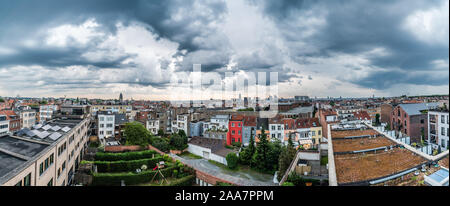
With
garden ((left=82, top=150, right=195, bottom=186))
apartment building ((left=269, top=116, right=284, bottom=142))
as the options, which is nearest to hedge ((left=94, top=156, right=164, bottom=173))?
garden ((left=82, top=150, right=195, bottom=186))

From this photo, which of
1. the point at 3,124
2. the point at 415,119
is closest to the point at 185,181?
the point at 415,119

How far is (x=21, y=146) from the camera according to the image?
6000 mm

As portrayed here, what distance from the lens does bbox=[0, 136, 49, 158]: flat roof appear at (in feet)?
18.1

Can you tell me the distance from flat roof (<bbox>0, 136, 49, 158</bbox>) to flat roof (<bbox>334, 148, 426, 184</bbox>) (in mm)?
7721

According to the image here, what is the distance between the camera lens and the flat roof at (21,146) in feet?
18.1

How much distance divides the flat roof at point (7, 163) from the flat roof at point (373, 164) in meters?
6.65

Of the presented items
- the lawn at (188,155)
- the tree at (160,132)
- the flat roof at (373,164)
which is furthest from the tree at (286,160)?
the tree at (160,132)

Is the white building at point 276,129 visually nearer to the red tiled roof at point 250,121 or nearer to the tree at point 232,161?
the red tiled roof at point 250,121

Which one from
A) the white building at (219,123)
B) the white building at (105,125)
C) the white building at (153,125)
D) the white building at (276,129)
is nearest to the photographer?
the white building at (276,129)

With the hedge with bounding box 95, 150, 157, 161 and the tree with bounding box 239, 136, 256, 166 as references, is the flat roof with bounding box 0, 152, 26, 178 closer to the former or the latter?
the hedge with bounding box 95, 150, 157, 161

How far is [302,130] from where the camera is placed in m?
13.2
